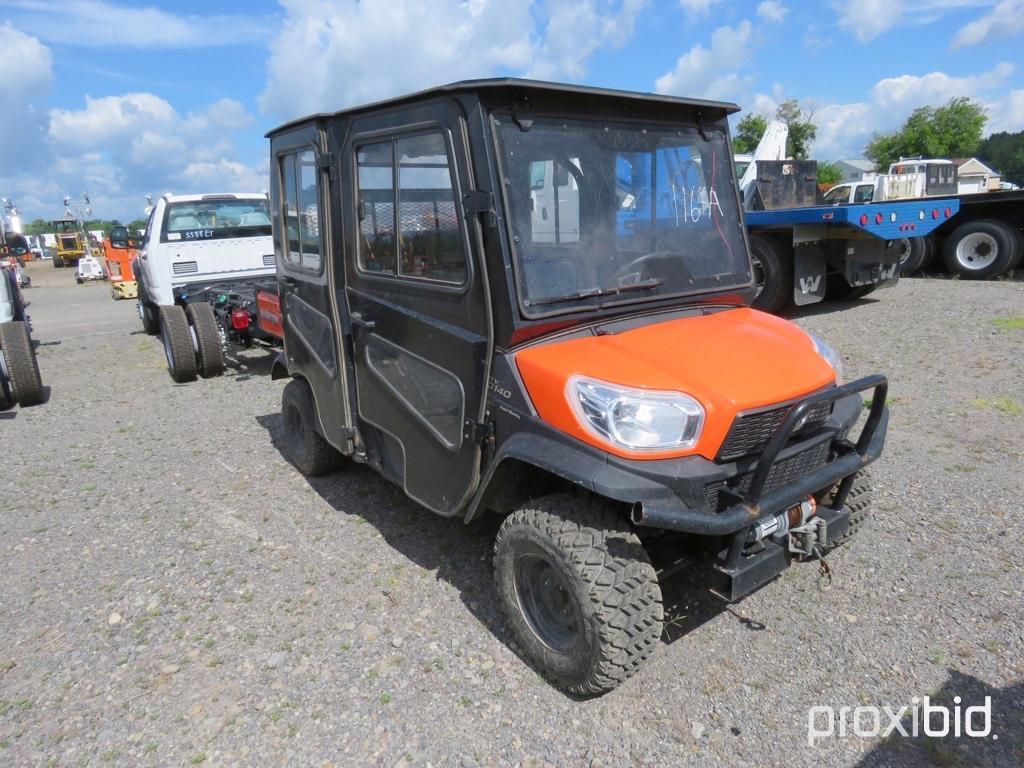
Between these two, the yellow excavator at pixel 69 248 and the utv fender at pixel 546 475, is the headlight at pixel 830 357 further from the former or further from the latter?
the yellow excavator at pixel 69 248

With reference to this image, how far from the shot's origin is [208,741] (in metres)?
2.59

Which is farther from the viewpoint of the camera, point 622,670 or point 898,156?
point 898,156

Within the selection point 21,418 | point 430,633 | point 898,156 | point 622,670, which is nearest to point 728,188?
point 622,670

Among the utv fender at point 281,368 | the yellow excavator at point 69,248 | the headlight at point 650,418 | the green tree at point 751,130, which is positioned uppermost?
the green tree at point 751,130

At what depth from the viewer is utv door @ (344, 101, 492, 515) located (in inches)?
115

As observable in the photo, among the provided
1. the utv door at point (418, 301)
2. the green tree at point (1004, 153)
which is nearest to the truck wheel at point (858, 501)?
the utv door at point (418, 301)

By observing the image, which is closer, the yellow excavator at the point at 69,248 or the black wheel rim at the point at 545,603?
the black wheel rim at the point at 545,603

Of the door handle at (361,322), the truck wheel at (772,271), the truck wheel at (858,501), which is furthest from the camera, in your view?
the truck wheel at (772,271)

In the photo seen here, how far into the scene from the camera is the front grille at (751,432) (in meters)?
2.56

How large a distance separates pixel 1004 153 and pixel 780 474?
9768cm

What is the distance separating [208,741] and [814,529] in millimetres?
2501

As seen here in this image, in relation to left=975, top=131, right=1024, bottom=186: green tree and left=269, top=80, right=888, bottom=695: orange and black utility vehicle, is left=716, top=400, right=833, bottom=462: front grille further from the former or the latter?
left=975, top=131, right=1024, bottom=186: green tree

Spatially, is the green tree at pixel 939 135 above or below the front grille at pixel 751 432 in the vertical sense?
above

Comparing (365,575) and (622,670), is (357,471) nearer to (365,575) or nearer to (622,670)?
(365,575)
